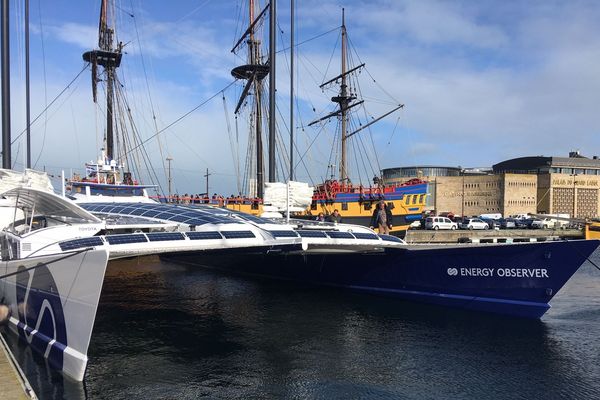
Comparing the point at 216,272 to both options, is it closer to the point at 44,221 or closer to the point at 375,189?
the point at 44,221

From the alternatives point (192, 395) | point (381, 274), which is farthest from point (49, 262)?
point (381, 274)

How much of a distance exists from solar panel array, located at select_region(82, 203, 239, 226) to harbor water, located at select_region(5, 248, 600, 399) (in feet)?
10.8

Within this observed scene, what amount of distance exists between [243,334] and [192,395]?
454 centimetres

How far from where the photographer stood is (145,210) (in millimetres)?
18062

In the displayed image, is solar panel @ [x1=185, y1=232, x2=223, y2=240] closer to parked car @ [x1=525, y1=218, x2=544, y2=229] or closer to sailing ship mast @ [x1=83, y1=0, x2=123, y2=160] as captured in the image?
sailing ship mast @ [x1=83, y1=0, x2=123, y2=160]

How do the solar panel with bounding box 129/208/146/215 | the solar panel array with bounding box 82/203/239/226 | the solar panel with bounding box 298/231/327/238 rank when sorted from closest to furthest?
the solar panel with bounding box 298/231/327/238 < the solar panel array with bounding box 82/203/239/226 < the solar panel with bounding box 129/208/146/215

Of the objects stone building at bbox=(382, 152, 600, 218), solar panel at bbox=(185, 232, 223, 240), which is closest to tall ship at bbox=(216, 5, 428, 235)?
solar panel at bbox=(185, 232, 223, 240)

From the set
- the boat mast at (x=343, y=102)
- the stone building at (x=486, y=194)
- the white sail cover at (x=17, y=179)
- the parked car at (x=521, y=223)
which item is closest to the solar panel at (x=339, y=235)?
the white sail cover at (x=17, y=179)

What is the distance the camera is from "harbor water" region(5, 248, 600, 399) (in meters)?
9.86

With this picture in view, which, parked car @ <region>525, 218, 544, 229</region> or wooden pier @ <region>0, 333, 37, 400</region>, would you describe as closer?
wooden pier @ <region>0, 333, 37, 400</region>

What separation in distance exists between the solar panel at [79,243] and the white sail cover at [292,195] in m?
Result: 8.11

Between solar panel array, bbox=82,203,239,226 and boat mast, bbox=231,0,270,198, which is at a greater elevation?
boat mast, bbox=231,0,270,198

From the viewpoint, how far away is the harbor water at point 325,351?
388 inches

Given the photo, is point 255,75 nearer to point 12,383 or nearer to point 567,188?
point 12,383
